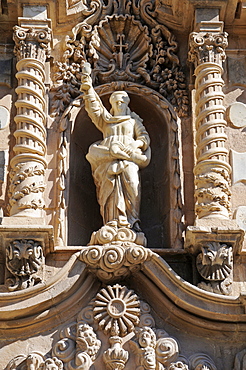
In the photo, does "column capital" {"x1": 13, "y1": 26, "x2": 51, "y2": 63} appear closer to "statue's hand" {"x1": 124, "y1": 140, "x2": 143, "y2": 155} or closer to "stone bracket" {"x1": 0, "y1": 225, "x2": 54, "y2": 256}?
"statue's hand" {"x1": 124, "y1": 140, "x2": 143, "y2": 155}

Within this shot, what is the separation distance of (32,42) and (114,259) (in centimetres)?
302

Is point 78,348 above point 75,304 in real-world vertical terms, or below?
below

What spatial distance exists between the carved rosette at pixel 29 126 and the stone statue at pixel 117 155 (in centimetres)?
56

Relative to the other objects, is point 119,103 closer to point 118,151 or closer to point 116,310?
point 118,151

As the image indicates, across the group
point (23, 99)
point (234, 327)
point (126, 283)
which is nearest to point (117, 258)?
point (126, 283)

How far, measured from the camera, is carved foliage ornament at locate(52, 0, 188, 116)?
1276 centimetres

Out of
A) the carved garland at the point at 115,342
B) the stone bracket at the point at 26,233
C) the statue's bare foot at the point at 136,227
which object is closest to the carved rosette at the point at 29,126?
the stone bracket at the point at 26,233

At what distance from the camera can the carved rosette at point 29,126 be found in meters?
11.5

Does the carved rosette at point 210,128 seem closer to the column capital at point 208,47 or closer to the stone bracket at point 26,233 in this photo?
the column capital at point 208,47

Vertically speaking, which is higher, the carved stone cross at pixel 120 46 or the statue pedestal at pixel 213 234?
the carved stone cross at pixel 120 46

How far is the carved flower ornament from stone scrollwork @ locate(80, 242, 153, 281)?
0.16 m

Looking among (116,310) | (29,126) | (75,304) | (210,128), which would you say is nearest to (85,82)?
(29,126)

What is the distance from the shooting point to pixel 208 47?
40.8 ft

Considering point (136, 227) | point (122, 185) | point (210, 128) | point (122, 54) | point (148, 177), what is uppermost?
point (122, 54)
